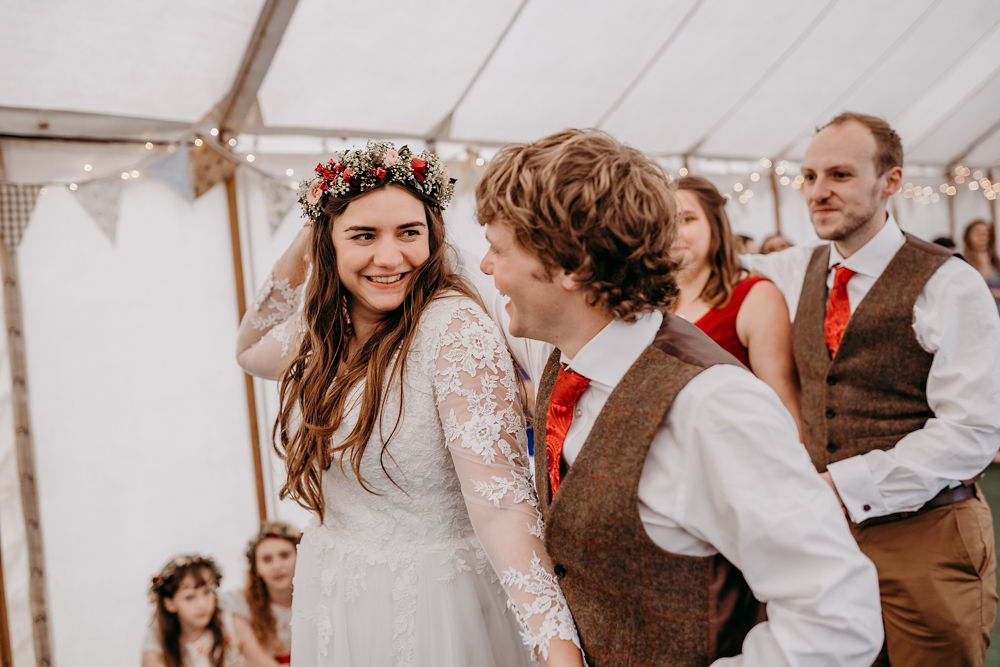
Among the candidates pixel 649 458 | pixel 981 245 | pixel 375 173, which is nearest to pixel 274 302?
pixel 375 173

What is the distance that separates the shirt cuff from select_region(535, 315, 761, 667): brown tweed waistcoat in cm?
94

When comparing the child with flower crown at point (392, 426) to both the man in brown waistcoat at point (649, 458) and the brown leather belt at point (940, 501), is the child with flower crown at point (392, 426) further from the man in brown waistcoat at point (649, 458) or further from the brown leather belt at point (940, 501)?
the brown leather belt at point (940, 501)

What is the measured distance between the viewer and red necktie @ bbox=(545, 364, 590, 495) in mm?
1302

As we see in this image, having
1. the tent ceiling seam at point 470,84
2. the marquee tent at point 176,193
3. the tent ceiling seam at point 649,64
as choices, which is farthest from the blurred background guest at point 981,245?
the tent ceiling seam at point 470,84

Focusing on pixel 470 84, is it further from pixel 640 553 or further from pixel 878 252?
pixel 640 553

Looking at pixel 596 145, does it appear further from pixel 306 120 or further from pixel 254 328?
pixel 306 120

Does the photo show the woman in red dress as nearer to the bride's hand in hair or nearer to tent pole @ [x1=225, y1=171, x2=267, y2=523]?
the bride's hand in hair

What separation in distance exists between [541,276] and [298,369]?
867mm

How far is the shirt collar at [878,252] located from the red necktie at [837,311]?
48 mm

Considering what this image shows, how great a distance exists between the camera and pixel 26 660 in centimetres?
358

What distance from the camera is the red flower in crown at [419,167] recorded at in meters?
1.69

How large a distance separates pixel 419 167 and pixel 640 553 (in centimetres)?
98

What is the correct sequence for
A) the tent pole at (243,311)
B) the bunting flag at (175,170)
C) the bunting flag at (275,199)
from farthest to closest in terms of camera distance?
the bunting flag at (275,199) → the tent pole at (243,311) → the bunting flag at (175,170)

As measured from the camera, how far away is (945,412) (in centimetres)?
204
